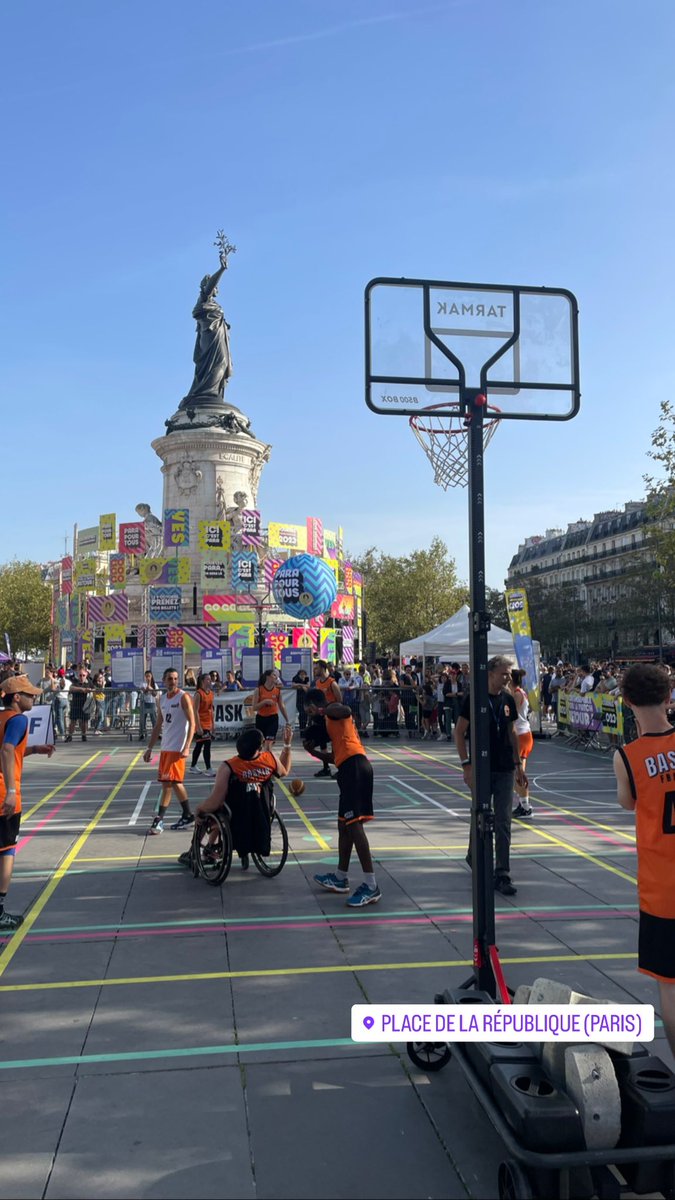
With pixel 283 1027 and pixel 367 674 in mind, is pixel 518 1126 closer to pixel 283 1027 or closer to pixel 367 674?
pixel 283 1027

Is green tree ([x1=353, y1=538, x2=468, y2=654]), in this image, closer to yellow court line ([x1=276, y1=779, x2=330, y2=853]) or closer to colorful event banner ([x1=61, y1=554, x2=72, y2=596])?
colorful event banner ([x1=61, y1=554, x2=72, y2=596])

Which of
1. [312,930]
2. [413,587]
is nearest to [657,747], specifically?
[312,930]

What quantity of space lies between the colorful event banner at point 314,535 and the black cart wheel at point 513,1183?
3994 centimetres

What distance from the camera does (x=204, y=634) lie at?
38.0 meters

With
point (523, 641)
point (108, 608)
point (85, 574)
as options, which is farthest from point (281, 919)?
point (85, 574)

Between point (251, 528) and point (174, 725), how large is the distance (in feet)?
104

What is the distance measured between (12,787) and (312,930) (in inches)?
92.8

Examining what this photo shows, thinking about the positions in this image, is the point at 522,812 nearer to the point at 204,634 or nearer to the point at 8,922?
the point at 8,922

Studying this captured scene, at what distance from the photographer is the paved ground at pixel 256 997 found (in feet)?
11.0

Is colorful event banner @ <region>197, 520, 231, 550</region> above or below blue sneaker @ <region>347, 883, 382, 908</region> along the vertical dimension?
above

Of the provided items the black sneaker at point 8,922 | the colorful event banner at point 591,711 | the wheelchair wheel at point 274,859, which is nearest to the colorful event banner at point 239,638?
the colorful event banner at point 591,711

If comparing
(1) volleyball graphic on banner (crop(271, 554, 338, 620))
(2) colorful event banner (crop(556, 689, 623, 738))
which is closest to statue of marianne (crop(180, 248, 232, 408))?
(1) volleyball graphic on banner (crop(271, 554, 338, 620))

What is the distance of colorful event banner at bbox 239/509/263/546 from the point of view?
4031 cm

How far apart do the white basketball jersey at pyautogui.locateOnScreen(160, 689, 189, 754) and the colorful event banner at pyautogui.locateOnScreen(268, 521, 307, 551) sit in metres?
32.0
